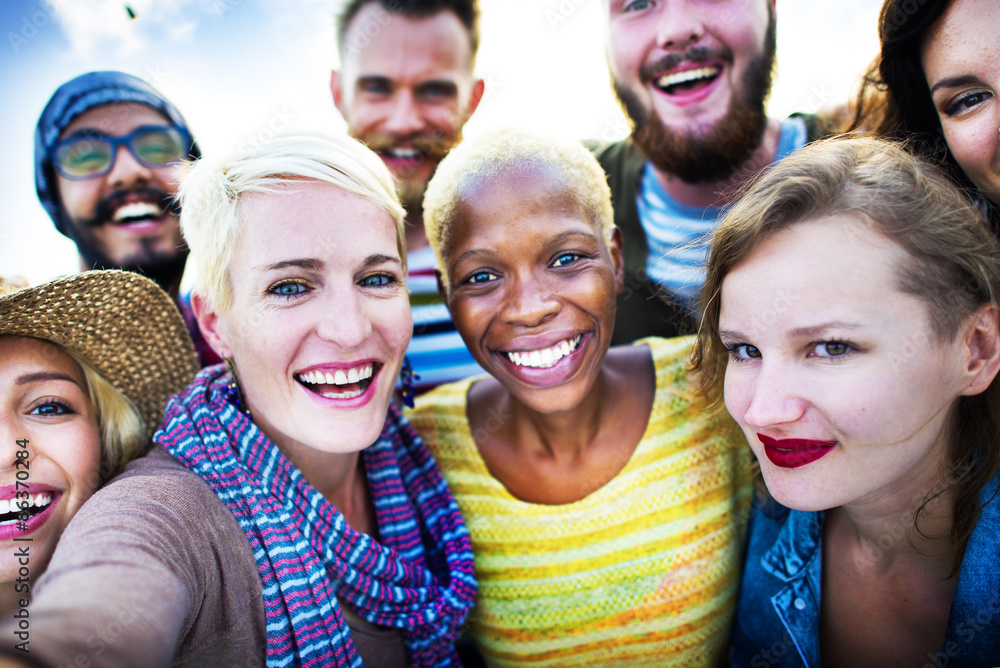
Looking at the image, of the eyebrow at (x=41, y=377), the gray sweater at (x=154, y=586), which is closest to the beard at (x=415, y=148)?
the eyebrow at (x=41, y=377)

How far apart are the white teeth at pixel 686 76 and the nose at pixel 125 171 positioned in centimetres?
265

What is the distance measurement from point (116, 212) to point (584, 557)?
2.69 meters

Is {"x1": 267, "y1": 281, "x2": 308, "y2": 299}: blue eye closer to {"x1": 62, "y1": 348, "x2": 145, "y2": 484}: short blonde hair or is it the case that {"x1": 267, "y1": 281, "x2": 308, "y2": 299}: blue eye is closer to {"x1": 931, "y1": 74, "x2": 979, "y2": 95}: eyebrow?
{"x1": 62, "y1": 348, "x2": 145, "y2": 484}: short blonde hair

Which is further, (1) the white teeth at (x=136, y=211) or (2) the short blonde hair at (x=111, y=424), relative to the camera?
(1) the white teeth at (x=136, y=211)

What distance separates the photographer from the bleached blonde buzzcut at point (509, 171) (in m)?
2.32

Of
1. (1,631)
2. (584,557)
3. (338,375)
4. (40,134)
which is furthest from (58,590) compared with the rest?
(40,134)

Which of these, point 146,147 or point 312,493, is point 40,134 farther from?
point 312,493

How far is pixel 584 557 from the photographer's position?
7.62 feet

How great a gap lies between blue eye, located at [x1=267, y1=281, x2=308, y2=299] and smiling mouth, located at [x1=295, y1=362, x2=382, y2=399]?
26 centimetres

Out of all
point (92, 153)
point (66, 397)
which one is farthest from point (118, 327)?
point (92, 153)

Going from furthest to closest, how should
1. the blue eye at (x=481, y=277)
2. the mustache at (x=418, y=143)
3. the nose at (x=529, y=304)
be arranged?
the mustache at (x=418, y=143) → the blue eye at (x=481, y=277) → the nose at (x=529, y=304)

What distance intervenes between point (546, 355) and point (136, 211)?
2201mm

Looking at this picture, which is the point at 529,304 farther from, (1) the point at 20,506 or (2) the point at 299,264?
(1) the point at 20,506

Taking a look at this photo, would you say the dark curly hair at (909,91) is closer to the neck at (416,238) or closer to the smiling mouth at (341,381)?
the smiling mouth at (341,381)
